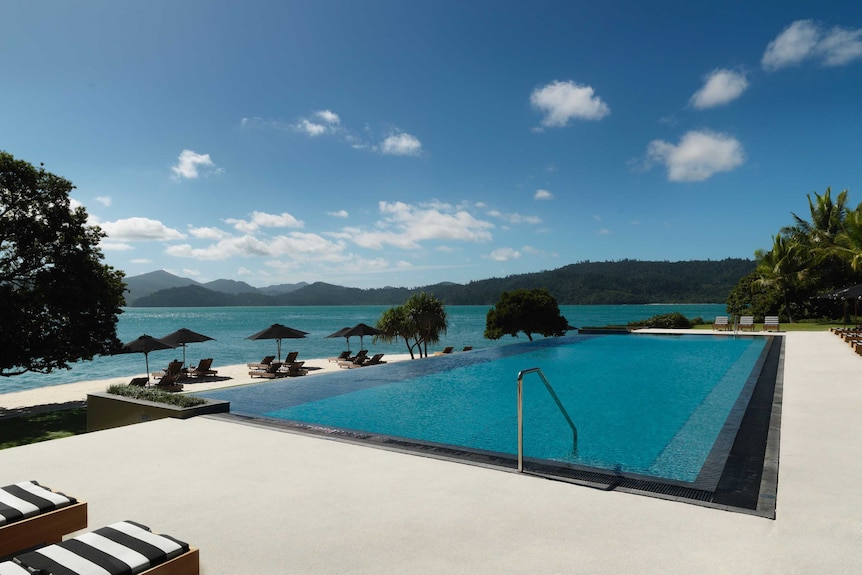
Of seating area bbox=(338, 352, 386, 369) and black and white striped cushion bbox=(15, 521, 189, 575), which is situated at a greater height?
black and white striped cushion bbox=(15, 521, 189, 575)

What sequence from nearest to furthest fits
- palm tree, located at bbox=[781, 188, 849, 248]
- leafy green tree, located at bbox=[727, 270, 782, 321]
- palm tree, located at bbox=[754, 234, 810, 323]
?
palm tree, located at bbox=[754, 234, 810, 323]
leafy green tree, located at bbox=[727, 270, 782, 321]
palm tree, located at bbox=[781, 188, 849, 248]

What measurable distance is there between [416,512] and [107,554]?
207 cm

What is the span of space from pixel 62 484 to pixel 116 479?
0.45m

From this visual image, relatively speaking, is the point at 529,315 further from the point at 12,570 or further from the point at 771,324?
the point at 12,570

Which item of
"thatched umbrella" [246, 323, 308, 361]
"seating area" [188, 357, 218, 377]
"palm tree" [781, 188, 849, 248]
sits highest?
"palm tree" [781, 188, 849, 248]

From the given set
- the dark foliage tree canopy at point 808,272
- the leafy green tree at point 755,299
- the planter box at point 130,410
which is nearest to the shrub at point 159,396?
the planter box at point 130,410

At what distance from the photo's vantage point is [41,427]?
43.3 ft

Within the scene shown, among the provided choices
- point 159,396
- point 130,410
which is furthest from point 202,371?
point 159,396

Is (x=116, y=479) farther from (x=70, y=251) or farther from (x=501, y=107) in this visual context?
(x=501, y=107)

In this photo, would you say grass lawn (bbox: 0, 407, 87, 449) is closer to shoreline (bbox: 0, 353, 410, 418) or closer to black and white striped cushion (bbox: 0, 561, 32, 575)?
shoreline (bbox: 0, 353, 410, 418)

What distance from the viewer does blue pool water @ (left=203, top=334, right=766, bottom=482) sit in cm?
686

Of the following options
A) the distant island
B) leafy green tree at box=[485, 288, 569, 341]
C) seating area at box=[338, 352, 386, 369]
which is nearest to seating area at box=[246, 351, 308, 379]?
seating area at box=[338, 352, 386, 369]

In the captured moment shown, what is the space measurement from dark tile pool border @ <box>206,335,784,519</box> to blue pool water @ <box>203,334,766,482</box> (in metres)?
0.49

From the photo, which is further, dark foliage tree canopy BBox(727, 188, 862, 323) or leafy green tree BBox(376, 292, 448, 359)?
dark foliage tree canopy BBox(727, 188, 862, 323)
